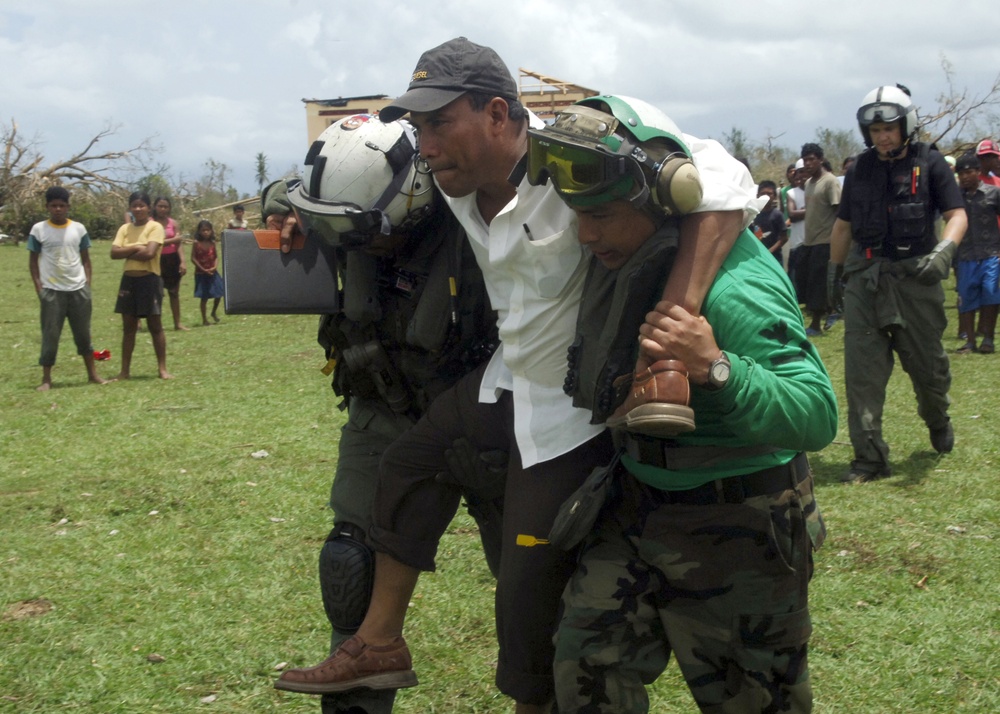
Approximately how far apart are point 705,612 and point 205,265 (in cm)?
1475

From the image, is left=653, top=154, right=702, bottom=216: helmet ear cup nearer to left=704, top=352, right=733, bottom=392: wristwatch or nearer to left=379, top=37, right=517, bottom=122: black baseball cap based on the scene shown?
left=704, top=352, right=733, bottom=392: wristwatch

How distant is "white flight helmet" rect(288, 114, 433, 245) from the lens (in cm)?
293

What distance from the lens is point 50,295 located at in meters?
10.9

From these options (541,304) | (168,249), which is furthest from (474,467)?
(168,249)

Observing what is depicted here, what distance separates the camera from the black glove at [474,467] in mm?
2951

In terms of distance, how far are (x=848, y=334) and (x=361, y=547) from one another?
3907 millimetres

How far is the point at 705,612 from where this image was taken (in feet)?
8.01

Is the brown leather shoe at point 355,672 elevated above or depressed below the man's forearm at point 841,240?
below

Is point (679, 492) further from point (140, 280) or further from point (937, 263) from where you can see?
point (140, 280)

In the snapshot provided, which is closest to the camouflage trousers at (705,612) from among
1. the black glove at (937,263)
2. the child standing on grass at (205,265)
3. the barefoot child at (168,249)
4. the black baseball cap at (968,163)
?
the black glove at (937,263)

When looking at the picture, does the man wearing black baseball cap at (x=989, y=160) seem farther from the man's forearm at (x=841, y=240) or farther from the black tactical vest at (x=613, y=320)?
the black tactical vest at (x=613, y=320)

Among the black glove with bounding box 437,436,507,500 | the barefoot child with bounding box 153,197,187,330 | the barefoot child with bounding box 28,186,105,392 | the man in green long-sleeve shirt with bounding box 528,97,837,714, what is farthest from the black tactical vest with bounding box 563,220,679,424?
the barefoot child with bounding box 153,197,187,330

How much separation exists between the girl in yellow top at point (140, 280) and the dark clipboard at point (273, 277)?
26.8 feet

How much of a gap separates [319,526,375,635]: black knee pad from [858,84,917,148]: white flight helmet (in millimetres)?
3941
